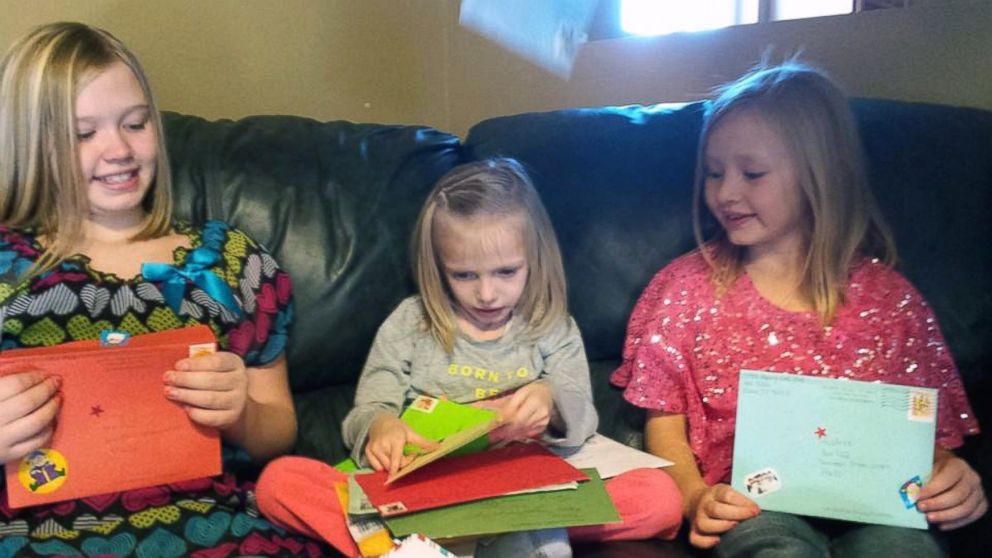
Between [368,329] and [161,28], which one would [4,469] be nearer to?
[368,329]

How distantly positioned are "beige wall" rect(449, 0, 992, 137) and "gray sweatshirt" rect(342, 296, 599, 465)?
2.59 ft

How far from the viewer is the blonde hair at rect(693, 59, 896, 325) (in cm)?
136

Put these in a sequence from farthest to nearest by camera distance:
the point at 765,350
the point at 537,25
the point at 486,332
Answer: the point at 537,25 < the point at 486,332 < the point at 765,350

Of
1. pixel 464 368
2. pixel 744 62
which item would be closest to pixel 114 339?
pixel 464 368

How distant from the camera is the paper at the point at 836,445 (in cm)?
116

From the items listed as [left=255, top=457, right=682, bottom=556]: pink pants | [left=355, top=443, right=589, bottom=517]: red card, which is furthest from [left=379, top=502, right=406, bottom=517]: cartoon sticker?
[left=255, top=457, right=682, bottom=556]: pink pants

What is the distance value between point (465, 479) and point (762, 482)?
1.31 feet

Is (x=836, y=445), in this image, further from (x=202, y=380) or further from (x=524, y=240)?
(x=202, y=380)

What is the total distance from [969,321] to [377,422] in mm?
941

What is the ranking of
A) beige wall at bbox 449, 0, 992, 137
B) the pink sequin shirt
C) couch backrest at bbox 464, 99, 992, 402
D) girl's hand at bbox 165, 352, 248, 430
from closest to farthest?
girl's hand at bbox 165, 352, 248, 430 → the pink sequin shirt → couch backrest at bbox 464, 99, 992, 402 → beige wall at bbox 449, 0, 992, 137

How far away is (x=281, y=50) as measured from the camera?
196 centimetres

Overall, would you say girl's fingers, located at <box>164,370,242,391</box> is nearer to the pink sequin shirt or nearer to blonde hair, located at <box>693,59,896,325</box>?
the pink sequin shirt

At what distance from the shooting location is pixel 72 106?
118 centimetres

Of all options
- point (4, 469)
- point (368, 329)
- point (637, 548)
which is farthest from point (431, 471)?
point (4, 469)
